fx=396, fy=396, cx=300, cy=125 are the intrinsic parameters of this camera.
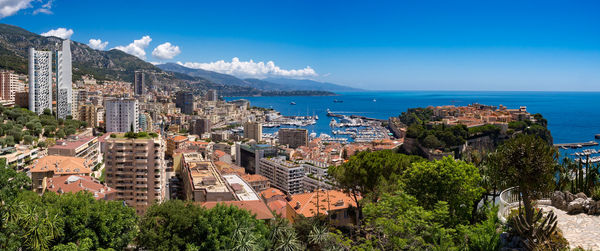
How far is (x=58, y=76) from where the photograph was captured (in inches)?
1478

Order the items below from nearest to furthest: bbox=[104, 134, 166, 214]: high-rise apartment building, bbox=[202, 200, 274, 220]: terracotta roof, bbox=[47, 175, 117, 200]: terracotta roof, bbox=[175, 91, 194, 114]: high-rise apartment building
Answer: bbox=[202, 200, 274, 220]: terracotta roof → bbox=[47, 175, 117, 200]: terracotta roof → bbox=[104, 134, 166, 214]: high-rise apartment building → bbox=[175, 91, 194, 114]: high-rise apartment building

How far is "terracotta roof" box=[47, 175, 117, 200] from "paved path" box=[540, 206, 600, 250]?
14.3 metres

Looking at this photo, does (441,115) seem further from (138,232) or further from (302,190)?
(138,232)

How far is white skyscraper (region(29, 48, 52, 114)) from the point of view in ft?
114

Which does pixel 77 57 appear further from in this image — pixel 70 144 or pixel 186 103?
pixel 70 144

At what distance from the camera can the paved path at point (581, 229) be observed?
16.0 feet

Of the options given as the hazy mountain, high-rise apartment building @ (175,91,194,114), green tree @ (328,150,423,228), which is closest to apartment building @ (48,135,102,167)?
green tree @ (328,150,423,228)

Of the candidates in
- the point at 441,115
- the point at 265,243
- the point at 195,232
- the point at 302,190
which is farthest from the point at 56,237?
the point at 441,115

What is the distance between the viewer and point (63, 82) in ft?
125

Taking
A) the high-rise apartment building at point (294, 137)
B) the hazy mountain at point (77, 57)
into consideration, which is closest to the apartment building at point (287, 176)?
the high-rise apartment building at point (294, 137)

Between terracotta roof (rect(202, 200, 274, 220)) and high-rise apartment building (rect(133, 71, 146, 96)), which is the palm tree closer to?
terracotta roof (rect(202, 200, 274, 220))

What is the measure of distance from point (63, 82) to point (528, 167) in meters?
42.1

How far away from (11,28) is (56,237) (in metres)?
104

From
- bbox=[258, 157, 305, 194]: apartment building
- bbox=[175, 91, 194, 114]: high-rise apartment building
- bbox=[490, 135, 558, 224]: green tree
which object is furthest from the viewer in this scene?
bbox=[175, 91, 194, 114]: high-rise apartment building
